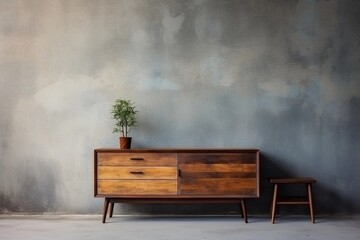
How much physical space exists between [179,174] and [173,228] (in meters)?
0.62

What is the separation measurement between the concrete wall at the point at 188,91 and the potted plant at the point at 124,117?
0.53 feet

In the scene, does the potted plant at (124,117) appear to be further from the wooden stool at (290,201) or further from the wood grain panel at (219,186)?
the wooden stool at (290,201)

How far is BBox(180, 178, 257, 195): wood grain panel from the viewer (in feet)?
20.4

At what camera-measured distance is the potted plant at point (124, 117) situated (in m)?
6.38

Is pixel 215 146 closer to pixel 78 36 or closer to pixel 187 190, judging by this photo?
pixel 187 190

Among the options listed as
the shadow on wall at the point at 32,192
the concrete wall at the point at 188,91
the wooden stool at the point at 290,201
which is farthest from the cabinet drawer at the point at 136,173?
the wooden stool at the point at 290,201

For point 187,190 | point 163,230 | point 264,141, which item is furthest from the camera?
point 264,141

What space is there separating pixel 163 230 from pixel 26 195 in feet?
6.56

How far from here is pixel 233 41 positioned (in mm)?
6852

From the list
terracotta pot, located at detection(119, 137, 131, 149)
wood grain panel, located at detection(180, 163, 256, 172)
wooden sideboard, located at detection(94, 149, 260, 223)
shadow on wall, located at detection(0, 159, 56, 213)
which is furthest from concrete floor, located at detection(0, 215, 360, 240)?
terracotta pot, located at detection(119, 137, 131, 149)

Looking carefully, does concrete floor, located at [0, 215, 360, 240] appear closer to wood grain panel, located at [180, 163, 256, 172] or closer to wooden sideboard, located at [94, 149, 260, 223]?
wooden sideboard, located at [94, 149, 260, 223]

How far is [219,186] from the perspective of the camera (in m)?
6.21

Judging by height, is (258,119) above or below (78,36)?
below

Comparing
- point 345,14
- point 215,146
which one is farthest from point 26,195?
point 345,14
